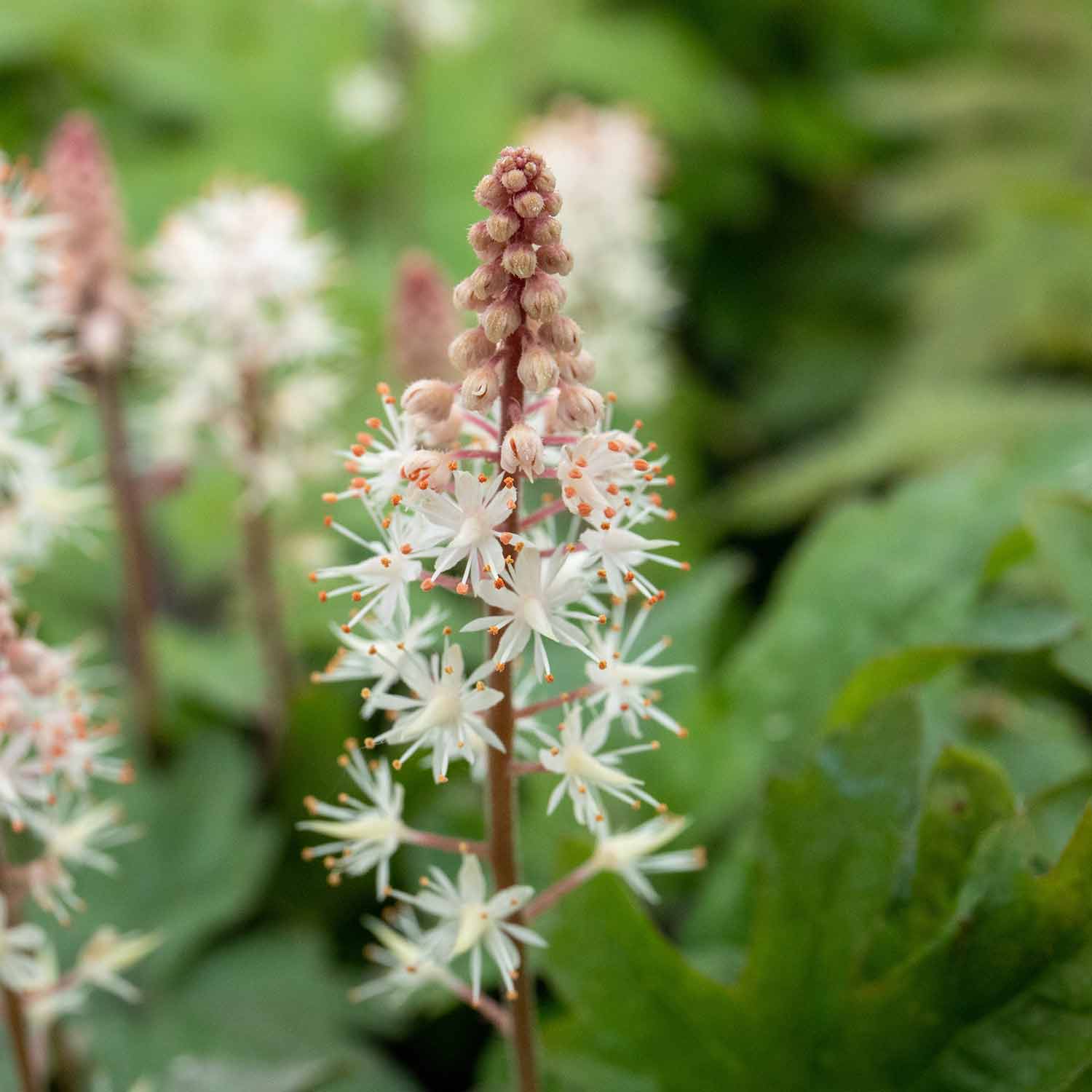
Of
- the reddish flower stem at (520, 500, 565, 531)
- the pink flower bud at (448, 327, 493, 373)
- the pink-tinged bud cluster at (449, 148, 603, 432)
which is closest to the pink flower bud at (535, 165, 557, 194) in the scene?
the pink-tinged bud cluster at (449, 148, 603, 432)

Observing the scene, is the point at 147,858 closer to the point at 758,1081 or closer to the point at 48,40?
the point at 758,1081

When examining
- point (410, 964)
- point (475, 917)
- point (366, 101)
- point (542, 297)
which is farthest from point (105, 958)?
point (366, 101)

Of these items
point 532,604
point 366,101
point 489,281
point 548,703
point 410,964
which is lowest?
point 410,964

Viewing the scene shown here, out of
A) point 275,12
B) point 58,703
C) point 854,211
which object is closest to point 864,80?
point 854,211

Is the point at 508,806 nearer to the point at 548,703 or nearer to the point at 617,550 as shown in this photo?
the point at 548,703

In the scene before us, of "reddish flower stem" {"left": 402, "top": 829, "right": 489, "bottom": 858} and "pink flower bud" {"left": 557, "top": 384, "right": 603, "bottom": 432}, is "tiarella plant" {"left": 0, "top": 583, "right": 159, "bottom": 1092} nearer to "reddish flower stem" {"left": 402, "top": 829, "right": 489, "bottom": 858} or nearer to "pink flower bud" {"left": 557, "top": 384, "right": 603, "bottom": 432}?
"reddish flower stem" {"left": 402, "top": 829, "right": 489, "bottom": 858}

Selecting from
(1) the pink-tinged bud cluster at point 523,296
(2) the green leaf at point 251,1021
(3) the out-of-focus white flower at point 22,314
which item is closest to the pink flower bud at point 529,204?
(1) the pink-tinged bud cluster at point 523,296
